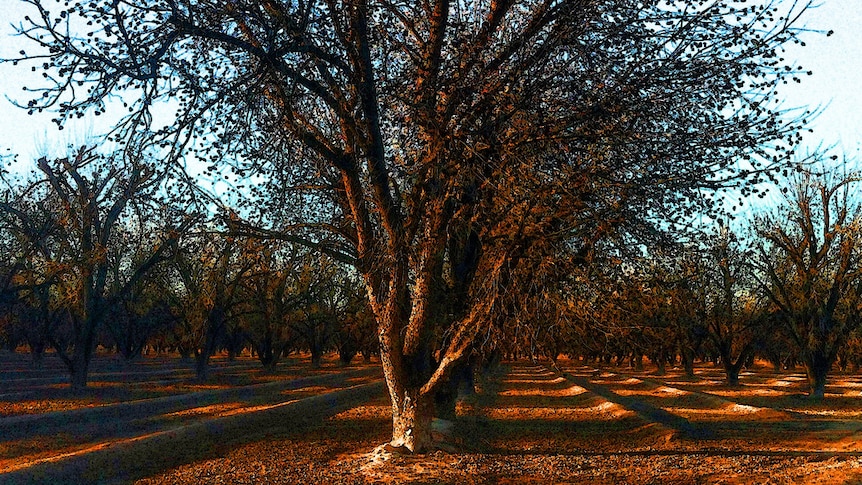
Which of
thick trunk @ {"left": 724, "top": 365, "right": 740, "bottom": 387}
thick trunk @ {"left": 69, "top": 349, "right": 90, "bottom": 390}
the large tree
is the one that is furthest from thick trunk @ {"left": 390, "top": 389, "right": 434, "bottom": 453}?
thick trunk @ {"left": 724, "top": 365, "right": 740, "bottom": 387}

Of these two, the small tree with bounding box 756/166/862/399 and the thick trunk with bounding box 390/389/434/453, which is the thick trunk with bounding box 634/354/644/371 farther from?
the thick trunk with bounding box 390/389/434/453

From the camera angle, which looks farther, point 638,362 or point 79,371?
point 638,362

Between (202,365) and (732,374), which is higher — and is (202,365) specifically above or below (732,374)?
above

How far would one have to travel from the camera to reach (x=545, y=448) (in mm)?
16797

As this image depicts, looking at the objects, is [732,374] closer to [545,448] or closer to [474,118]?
[545,448]

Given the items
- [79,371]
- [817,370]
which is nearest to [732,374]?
[817,370]

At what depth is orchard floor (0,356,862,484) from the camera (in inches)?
490

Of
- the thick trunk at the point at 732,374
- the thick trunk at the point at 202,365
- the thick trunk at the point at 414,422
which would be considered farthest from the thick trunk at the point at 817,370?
the thick trunk at the point at 202,365

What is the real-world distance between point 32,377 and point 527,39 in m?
36.5

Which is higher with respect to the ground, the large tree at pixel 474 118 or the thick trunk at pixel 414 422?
the large tree at pixel 474 118

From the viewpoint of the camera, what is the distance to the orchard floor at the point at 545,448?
12.4 m

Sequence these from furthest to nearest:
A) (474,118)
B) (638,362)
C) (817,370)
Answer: (638,362)
(817,370)
(474,118)

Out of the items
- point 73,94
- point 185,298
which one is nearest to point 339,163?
point 73,94

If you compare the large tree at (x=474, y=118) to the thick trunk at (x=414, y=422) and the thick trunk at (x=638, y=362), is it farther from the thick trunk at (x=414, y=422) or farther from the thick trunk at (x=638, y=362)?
the thick trunk at (x=638, y=362)
